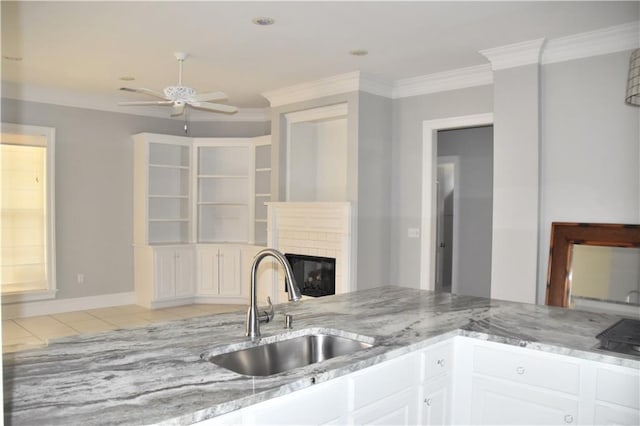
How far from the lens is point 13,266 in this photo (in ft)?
21.7

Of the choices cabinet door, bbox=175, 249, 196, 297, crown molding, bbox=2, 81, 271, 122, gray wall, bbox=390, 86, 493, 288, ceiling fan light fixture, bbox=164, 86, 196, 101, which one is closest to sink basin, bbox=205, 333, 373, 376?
ceiling fan light fixture, bbox=164, 86, 196, 101

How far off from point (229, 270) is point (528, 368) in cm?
564

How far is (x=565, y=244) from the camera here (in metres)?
4.41

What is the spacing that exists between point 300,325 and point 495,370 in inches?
35.6

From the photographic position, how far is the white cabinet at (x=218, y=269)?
7.38m

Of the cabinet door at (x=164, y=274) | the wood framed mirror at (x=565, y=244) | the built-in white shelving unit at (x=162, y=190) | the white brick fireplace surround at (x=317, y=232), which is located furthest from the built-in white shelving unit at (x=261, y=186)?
the wood framed mirror at (x=565, y=244)

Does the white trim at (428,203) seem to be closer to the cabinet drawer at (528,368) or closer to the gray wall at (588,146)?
the gray wall at (588,146)

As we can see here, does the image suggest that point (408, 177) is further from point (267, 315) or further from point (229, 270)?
point (267, 315)

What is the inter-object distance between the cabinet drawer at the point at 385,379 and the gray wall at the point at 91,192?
6004 millimetres

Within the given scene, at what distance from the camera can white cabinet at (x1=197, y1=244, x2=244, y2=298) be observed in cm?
738

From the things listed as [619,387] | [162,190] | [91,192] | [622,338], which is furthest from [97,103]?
[619,387]

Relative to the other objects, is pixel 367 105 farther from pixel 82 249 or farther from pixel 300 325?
pixel 82 249

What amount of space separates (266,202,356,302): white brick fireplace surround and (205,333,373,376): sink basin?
3281 millimetres

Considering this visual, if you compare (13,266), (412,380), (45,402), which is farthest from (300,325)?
(13,266)
